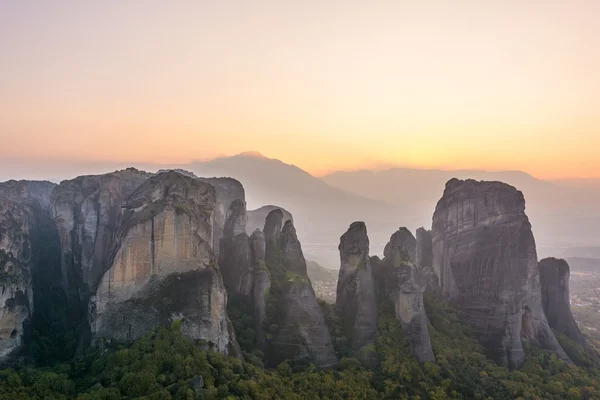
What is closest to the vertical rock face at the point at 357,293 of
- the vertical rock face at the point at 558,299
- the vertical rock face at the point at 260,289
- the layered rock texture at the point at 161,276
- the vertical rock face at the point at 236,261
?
the vertical rock face at the point at 260,289

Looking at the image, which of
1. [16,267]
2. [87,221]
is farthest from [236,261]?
[16,267]

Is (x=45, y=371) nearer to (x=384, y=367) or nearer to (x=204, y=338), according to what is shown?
(x=204, y=338)

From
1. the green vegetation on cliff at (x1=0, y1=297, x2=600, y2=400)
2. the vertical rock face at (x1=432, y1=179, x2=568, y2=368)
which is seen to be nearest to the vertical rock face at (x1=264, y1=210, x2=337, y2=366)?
the green vegetation on cliff at (x1=0, y1=297, x2=600, y2=400)

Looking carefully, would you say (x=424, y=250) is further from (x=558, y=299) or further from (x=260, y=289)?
(x=260, y=289)

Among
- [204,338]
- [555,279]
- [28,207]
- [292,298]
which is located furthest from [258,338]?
[555,279]

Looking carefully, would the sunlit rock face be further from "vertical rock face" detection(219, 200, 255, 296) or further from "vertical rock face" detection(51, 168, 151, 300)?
"vertical rock face" detection(219, 200, 255, 296)

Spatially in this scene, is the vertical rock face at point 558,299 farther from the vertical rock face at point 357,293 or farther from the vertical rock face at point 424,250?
the vertical rock face at point 357,293
